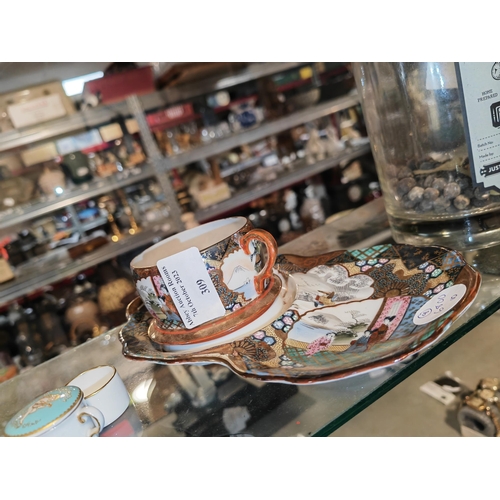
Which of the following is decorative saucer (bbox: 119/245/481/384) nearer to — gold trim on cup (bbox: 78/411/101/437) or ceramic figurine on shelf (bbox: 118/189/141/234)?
gold trim on cup (bbox: 78/411/101/437)

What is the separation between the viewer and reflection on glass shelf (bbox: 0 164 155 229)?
5.57 feet

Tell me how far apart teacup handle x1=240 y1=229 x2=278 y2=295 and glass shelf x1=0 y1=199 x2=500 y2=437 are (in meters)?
0.09

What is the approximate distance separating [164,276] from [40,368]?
0.25m

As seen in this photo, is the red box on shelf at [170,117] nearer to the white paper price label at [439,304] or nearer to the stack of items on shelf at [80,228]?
the stack of items on shelf at [80,228]

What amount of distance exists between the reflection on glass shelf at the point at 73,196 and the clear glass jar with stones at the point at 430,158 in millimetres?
1462

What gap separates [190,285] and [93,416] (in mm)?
136

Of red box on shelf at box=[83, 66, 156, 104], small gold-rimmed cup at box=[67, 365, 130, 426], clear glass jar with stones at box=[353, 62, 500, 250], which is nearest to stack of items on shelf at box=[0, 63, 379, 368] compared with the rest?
red box on shelf at box=[83, 66, 156, 104]

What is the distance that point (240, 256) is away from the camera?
45cm

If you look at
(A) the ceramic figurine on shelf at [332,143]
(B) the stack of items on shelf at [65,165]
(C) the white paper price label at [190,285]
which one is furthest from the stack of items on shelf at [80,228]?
(C) the white paper price label at [190,285]

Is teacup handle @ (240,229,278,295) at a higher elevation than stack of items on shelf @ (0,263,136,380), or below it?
higher

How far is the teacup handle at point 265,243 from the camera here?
0.45 metres

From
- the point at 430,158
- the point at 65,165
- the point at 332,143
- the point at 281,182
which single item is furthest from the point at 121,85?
the point at 430,158

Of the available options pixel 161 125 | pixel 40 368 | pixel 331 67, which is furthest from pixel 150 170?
pixel 40 368
